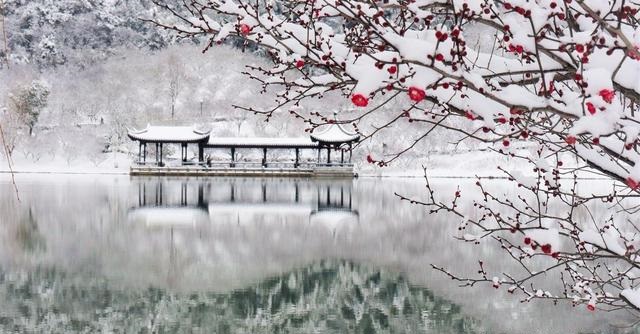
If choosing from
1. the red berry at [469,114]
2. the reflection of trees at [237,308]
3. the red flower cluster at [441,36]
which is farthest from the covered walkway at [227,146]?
the red flower cluster at [441,36]

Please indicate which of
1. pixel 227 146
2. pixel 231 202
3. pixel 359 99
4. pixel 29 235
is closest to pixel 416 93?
pixel 359 99

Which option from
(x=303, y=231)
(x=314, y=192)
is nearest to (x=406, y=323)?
(x=303, y=231)

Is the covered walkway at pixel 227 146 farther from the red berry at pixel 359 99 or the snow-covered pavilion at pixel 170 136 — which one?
the red berry at pixel 359 99

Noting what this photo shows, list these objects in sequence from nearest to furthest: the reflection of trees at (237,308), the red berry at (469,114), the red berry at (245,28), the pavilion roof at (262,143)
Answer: the red berry at (469,114), the red berry at (245,28), the reflection of trees at (237,308), the pavilion roof at (262,143)

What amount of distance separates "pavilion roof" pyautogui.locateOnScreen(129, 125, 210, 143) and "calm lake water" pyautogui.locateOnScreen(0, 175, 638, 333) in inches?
788


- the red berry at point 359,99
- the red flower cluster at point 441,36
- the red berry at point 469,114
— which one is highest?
the red flower cluster at point 441,36

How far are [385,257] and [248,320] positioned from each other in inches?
199

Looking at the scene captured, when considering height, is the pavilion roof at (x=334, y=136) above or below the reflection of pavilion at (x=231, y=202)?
above

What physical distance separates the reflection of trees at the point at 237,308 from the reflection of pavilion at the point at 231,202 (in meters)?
7.23

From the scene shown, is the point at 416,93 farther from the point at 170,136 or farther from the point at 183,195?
the point at 170,136

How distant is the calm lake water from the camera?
871cm

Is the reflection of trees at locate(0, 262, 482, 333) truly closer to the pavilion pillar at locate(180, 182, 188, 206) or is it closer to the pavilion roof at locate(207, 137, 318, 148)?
the pavilion pillar at locate(180, 182, 188, 206)

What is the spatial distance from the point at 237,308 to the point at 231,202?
14.0m

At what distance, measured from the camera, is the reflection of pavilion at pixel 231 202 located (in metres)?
19.0
